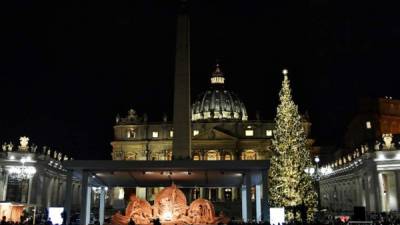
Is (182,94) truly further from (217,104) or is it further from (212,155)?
(217,104)

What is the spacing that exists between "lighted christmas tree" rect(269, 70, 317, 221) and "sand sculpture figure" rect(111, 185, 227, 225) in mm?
9829

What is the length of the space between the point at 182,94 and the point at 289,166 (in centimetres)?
1193

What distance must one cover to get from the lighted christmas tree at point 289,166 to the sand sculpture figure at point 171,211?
9829mm

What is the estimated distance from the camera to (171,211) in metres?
33.9

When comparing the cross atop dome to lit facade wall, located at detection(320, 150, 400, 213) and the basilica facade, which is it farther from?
lit facade wall, located at detection(320, 150, 400, 213)

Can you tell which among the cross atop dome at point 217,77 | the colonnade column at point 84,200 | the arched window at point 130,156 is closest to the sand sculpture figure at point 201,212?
the colonnade column at point 84,200

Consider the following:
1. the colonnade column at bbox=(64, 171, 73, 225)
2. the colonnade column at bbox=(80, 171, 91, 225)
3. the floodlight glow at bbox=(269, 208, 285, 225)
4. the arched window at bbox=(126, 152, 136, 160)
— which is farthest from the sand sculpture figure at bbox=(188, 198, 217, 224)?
the arched window at bbox=(126, 152, 136, 160)

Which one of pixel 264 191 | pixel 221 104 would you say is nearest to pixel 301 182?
pixel 264 191

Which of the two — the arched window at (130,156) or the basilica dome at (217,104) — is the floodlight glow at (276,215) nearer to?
the arched window at (130,156)

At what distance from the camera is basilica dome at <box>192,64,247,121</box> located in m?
128

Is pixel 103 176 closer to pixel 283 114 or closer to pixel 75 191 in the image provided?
pixel 283 114

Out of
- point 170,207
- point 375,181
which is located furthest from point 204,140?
point 170,207

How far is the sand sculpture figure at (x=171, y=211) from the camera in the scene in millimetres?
33469

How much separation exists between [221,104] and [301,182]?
287 feet
